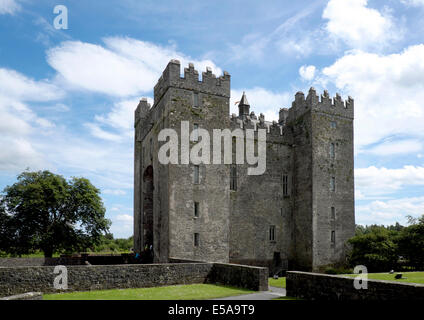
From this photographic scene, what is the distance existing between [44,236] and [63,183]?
589cm

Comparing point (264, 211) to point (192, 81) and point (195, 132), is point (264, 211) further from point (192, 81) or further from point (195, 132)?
point (192, 81)

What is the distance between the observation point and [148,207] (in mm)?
34062

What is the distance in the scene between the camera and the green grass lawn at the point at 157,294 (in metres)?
15.4

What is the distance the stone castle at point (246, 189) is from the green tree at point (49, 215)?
7.13 m

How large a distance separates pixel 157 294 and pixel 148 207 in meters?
18.2

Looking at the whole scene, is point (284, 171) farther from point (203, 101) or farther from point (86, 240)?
point (86, 240)

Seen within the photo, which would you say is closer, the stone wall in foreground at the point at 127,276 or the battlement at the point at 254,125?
the stone wall in foreground at the point at 127,276

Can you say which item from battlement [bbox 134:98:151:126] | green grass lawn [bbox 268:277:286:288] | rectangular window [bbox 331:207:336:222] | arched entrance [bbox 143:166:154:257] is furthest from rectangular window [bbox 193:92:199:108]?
rectangular window [bbox 331:207:336:222]

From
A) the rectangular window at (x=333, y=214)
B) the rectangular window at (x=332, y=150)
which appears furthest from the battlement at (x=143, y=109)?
the rectangular window at (x=333, y=214)

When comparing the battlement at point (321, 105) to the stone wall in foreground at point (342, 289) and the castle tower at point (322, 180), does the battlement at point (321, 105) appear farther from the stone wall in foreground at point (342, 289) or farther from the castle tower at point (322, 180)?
the stone wall in foreground at point (342, 289)

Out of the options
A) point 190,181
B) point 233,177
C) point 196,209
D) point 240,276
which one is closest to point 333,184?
point 233,177

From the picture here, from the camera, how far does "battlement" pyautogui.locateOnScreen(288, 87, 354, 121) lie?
3353 cm

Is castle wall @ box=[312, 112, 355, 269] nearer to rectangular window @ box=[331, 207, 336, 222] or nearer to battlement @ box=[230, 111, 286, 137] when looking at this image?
rectangular window @ box=[331, 207, 336, 222]
